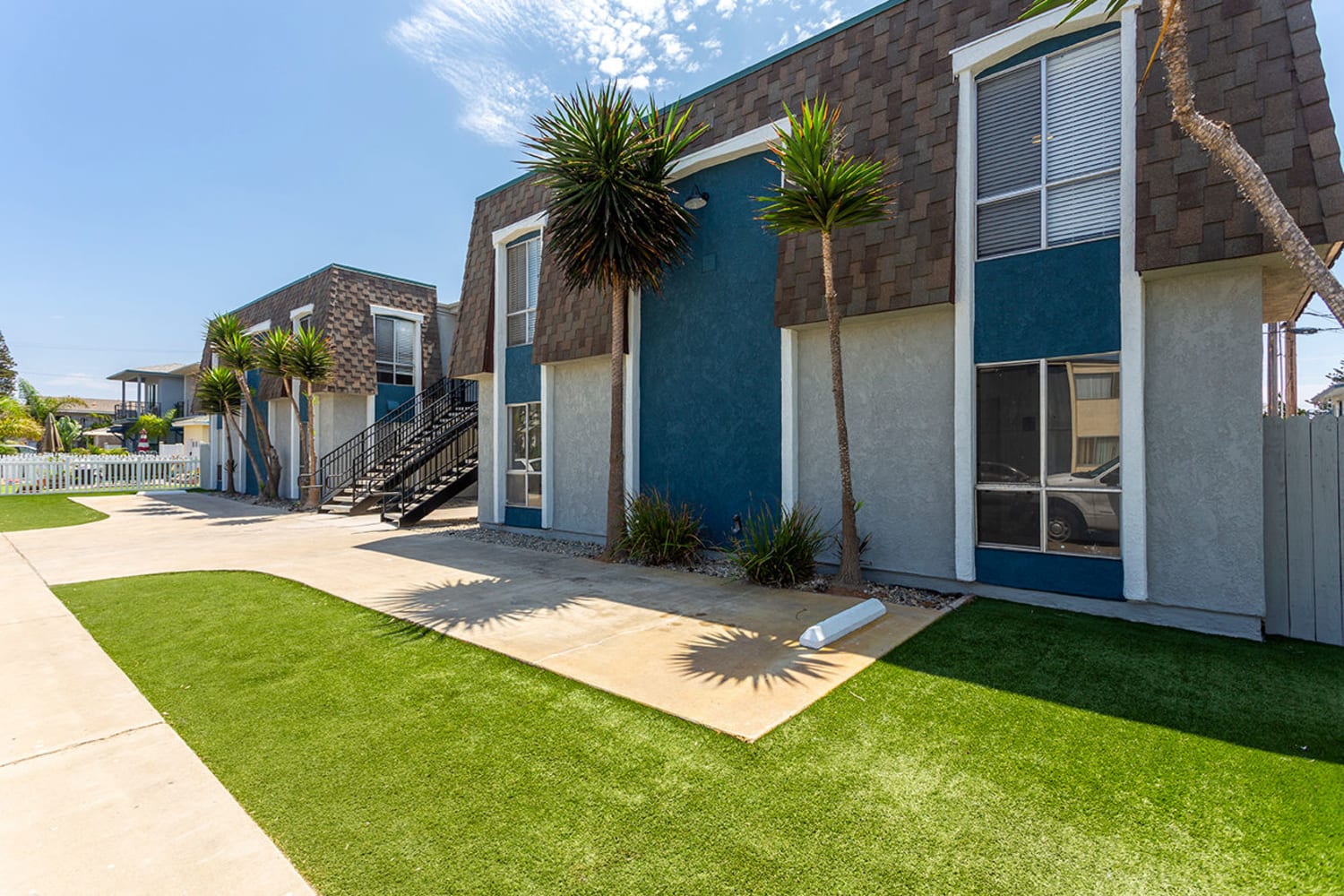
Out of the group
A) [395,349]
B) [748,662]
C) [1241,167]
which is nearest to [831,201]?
[1241,167]

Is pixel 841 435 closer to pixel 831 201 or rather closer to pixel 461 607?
pixel 831 201

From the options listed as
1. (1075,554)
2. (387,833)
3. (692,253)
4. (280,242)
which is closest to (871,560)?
(1075,554)

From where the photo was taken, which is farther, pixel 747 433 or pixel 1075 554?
pixel 747 433

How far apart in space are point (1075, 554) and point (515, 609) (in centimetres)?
561

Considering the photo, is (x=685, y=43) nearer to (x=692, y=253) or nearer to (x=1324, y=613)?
(x=692, y=253)

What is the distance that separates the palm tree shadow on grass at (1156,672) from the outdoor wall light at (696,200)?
6.18m

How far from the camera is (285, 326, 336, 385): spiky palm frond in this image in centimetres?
1561

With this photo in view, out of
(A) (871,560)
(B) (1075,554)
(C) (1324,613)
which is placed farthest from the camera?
(A) (871,560)

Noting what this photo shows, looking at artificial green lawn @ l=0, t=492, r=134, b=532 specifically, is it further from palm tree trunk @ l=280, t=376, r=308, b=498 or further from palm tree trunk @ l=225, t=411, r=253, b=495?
palm tree trunk @ l=280, t=376, r=308, b=498

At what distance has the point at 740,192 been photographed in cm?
813

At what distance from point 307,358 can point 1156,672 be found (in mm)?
17978

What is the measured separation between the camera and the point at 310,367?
15.7 m

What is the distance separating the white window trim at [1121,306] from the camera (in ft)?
17.6

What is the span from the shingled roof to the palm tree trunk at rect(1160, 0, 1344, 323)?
1.25 m
